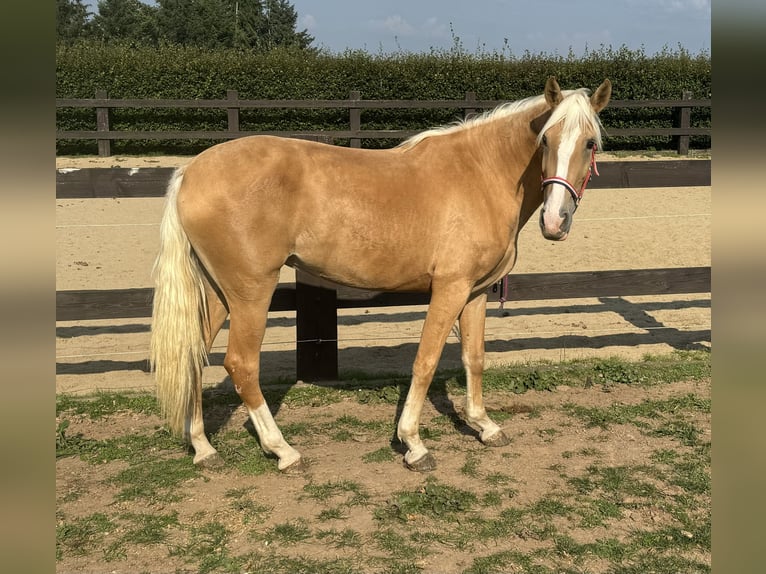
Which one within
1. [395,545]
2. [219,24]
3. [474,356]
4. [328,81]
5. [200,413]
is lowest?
[395,545]

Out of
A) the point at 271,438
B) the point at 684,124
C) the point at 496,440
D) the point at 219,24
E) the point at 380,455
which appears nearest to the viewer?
the point at 271,438

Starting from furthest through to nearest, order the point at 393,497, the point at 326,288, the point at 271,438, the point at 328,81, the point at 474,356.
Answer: the point at 328,81 → the point at 326,288 → the point at 474,356 → the point at 271,438 → the point at 393,497

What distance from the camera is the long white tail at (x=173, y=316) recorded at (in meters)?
3.20

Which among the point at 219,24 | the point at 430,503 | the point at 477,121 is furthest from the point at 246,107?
the point at 219,24

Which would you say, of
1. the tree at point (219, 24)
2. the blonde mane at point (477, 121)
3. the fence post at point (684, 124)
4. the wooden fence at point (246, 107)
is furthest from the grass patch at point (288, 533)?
the tree at point (219, 24)

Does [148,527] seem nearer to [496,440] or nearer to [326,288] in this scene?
[496,440]

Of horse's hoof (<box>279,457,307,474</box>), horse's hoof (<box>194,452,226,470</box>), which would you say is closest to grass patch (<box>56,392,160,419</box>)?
horse's hoof (<box>194,452,226,470</box>)

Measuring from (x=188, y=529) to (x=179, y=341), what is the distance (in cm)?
95

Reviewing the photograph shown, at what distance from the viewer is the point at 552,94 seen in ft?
10.1

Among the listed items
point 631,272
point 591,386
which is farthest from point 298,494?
point 631,272

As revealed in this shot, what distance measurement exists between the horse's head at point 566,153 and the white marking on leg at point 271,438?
5.89 ft

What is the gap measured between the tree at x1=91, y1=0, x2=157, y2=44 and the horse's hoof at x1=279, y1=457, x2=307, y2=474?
55576mm

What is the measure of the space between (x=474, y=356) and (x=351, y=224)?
122cm

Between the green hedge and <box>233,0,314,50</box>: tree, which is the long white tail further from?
<box>233,0,314,50</box>: tree
